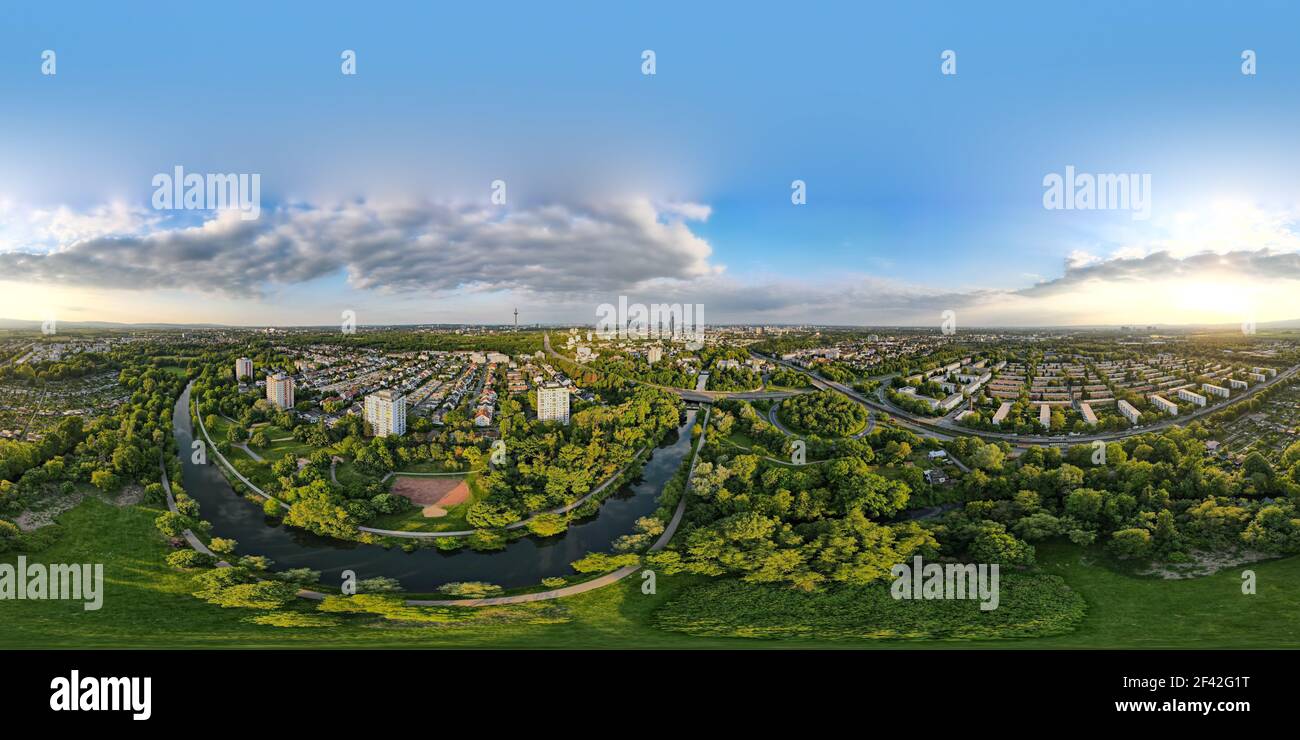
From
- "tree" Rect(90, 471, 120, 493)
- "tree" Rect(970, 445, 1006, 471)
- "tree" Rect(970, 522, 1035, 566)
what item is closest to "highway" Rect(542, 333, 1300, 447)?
"tree" Rect(970, 445, 1006, 471)

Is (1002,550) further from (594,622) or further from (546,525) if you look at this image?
(546,525)

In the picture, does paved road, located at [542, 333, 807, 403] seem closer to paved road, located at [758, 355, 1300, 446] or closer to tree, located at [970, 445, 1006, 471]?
paved road, located at [758, 355, 1300, 446]

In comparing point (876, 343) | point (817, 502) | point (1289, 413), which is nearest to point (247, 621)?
point (817, 502)

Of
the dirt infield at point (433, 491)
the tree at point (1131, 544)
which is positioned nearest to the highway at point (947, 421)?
the tree at point (1131, 544)

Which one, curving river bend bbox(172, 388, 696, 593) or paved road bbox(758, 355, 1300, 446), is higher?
paved road bbox(758, 355, 1300, 446)

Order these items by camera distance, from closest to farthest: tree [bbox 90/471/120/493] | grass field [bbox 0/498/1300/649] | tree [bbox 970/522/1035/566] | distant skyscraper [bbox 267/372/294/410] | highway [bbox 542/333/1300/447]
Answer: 1. grass field [bbox 0/498/1300/649]
2. tree [bbox 970/522/1035/566]
3. tree [bbox 90/471/120/493]
4. highway [bbox 542/333/1300/447]
5. distant skyscraper [bbox 267/372/294/410]

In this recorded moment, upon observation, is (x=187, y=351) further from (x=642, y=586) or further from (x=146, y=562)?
(x=642, y=586)

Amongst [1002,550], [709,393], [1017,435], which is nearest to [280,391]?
[709,393]
